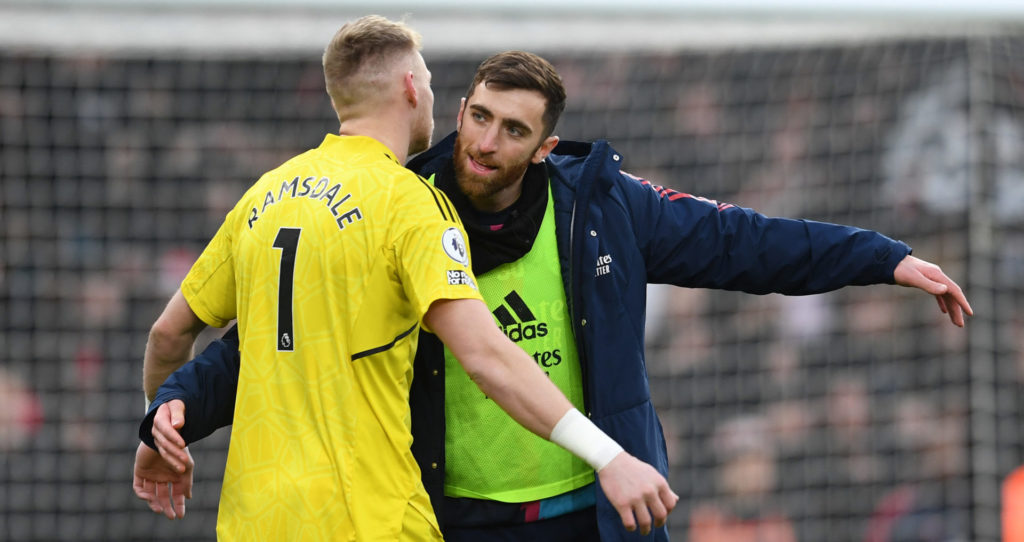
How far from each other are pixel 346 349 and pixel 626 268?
83 cm

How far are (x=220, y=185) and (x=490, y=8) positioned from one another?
82.2 inches

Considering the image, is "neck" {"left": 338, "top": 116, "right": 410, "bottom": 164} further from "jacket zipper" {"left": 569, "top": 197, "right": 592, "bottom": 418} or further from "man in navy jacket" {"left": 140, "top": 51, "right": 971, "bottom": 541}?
"jacket zipper" {"left": 569, "top": 197, "right": 592, "bottom": 418}

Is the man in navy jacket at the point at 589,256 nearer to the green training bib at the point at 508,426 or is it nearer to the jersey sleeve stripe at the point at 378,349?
the green training bib at the point at 508,426

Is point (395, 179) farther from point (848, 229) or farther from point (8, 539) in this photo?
point (8, 539)

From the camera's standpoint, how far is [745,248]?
352 cm

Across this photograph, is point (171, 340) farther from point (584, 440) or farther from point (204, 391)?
point (584, 440)

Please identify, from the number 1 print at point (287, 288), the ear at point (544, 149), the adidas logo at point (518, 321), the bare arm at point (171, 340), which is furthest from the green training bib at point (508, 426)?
the bare arm at point (171, 340)

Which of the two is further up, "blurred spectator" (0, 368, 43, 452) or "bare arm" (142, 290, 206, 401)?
"bare arm" (142, 290, 206, 401)

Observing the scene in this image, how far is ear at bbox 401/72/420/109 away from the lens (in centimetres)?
318

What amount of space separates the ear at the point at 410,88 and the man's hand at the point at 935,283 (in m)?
1.30

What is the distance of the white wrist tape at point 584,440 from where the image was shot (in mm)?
2744

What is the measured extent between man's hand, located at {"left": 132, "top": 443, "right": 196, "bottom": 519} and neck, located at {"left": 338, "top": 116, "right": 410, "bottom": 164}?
0.86m

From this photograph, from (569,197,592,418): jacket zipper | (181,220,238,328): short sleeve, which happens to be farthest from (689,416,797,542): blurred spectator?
(181,220,238,328): short sleeve

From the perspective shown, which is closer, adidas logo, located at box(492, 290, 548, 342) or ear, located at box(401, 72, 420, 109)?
ear, located at box(401, 72, 420, 109)
